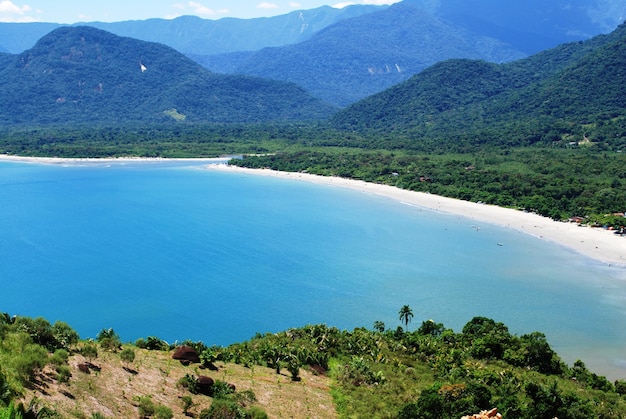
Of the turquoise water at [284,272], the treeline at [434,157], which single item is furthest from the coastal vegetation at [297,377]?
the treeline at [434,157]

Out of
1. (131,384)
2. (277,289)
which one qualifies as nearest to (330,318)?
(277,289)

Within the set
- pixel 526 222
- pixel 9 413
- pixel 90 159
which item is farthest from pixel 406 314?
pixel 90 159

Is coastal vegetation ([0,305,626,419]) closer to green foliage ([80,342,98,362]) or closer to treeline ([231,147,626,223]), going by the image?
green foliage ([80,342,98,362])

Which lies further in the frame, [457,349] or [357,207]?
[357,207]

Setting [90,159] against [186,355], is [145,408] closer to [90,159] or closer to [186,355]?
[186,355]

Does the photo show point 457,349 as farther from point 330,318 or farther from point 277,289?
point 277,289

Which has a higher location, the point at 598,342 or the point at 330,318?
the point at 598,342
